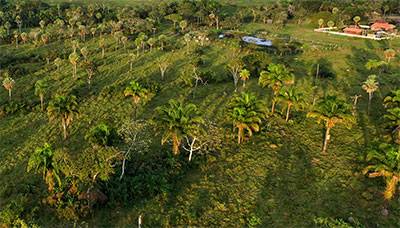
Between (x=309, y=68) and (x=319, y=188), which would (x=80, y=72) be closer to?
(x=309, y=68)

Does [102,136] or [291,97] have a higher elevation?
[291,97]

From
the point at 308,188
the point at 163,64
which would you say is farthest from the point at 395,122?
the point at 163,64

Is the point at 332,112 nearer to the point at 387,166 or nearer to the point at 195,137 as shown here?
the point at 387,166

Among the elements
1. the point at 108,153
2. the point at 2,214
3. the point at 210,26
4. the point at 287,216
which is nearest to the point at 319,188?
the point at 287,216

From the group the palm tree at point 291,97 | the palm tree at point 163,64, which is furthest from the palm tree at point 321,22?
the palm tree at point 291,97

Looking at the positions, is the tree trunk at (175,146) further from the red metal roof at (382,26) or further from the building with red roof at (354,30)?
the red metal roof at (382,26)

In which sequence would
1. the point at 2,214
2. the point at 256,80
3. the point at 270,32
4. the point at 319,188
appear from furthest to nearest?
the point at 270,32, the point at 256,80, the point at 319,188, the point at 2,214
